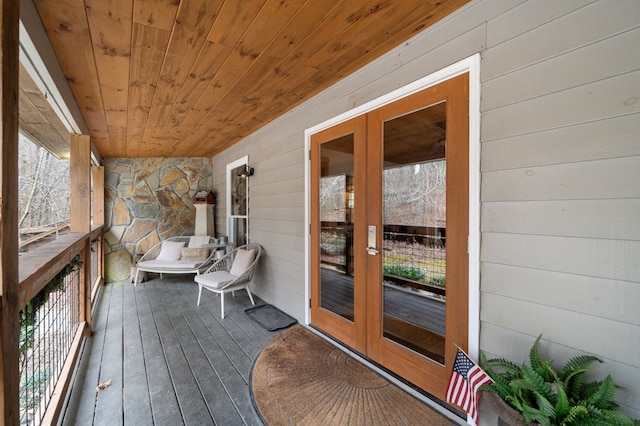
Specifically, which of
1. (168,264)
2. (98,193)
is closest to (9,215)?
(168,264)

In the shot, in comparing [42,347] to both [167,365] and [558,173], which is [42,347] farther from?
[558,173]

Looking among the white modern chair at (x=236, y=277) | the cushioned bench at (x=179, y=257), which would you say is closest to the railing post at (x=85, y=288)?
the white modern chair at (x=236, y=277)

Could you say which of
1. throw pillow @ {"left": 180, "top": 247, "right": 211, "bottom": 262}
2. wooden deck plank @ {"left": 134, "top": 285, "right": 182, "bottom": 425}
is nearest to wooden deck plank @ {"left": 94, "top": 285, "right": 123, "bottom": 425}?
wooden deck plank @ {"left": 134, "top": 285, "right": 182, "bottom": 425}

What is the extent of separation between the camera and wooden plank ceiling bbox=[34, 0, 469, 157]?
58.8 inches

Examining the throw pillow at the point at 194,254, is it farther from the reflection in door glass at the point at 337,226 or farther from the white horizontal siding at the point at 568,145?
the white horizontal siding at the point at 568,145

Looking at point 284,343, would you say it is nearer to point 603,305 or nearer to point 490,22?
point 603,305

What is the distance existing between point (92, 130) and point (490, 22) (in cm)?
447

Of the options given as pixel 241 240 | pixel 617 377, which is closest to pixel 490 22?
pixel 617 377

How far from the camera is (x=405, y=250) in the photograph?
2.05m

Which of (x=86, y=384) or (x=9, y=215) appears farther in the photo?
(x=86, y=384)

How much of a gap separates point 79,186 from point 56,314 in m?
1.38

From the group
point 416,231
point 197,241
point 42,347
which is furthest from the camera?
point 197,241

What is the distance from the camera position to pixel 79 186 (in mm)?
2824

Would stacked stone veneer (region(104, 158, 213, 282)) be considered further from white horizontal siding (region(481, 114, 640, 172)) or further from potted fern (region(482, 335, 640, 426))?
potted fern (region(482, 335, 640, 426))
